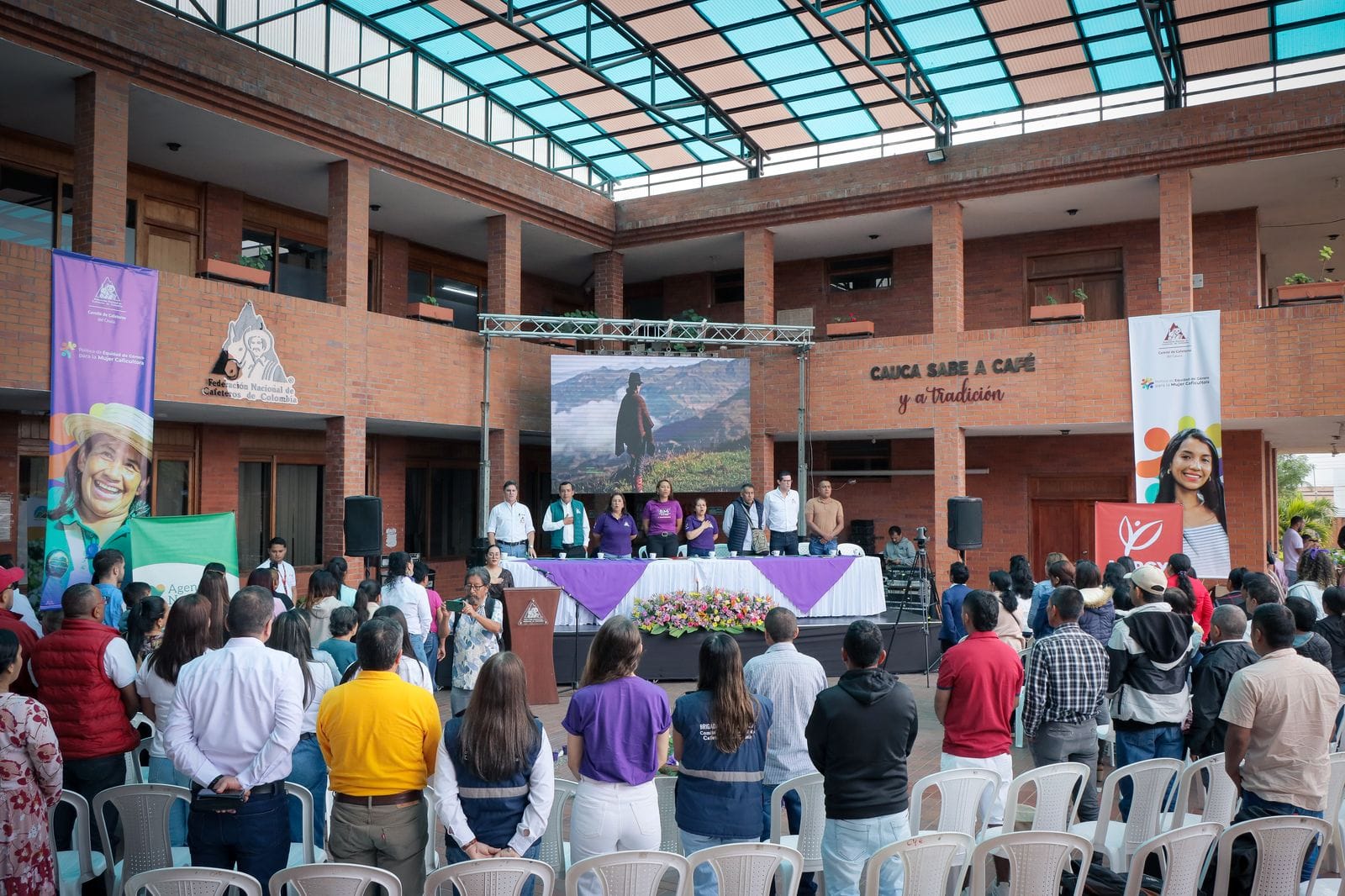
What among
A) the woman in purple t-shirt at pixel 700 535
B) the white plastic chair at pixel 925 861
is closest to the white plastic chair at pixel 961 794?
the white plastic chair at pixel 925 861

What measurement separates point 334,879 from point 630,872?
3.22ft

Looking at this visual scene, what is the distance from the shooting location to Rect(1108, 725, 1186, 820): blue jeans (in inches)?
222

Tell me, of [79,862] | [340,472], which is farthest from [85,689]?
[340,472]

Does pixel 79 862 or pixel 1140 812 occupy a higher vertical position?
pixel 1140 812

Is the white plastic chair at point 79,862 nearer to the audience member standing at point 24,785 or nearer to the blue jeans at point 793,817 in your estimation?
the audience member standing at point 24,785

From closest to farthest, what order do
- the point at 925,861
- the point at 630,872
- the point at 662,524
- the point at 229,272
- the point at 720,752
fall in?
1. the point at 630,872
2. the point at 925,861
3. the point at 720,752
4. the point at 229,272
5. the point at 662,524

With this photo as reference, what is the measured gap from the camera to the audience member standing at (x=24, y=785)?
12.3 ft

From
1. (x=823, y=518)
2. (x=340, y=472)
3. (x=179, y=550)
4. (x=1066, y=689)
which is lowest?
(x=1066, y=689)

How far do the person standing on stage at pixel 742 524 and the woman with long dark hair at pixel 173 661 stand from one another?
27.2 feet

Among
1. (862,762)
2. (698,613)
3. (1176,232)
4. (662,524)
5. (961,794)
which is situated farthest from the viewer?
(1176,232)

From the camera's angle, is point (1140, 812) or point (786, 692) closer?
point (1140, 812)

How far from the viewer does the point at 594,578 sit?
10953mm

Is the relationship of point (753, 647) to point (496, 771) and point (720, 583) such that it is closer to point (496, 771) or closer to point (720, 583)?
point (720, 583)

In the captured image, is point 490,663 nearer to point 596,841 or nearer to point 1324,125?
point 596,841
